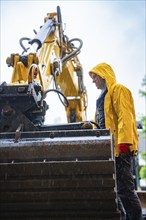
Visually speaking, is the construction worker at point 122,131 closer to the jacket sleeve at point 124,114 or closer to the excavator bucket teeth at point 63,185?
the jacket sleeve at point 124,114

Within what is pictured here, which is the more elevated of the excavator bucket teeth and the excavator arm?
the excavator arm

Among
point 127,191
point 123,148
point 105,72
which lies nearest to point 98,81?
point 105,72

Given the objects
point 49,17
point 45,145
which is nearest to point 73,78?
point 49,17

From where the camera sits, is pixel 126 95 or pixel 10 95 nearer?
pixel 10 95

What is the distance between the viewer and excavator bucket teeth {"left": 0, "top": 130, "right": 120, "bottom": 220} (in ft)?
8.48

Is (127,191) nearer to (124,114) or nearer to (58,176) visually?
(124,114)

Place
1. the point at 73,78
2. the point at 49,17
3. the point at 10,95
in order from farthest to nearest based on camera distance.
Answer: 1. the point at 73,78
2. the point at 49,17
3. the point at 10,95

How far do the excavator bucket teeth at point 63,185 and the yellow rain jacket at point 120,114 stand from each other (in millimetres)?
867

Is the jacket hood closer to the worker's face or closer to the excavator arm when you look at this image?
the worker's face

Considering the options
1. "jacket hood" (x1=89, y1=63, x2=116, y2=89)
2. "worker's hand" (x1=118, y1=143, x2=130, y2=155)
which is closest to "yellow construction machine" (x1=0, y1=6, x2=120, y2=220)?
"worker's hand" (x1=118, y1=143, x2=130, y2=155)

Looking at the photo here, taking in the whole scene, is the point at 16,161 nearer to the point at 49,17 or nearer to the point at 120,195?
the point at 120,195

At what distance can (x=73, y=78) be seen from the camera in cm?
693

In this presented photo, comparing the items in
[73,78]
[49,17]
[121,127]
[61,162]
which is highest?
[49,17]

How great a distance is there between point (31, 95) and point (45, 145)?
0.84m
